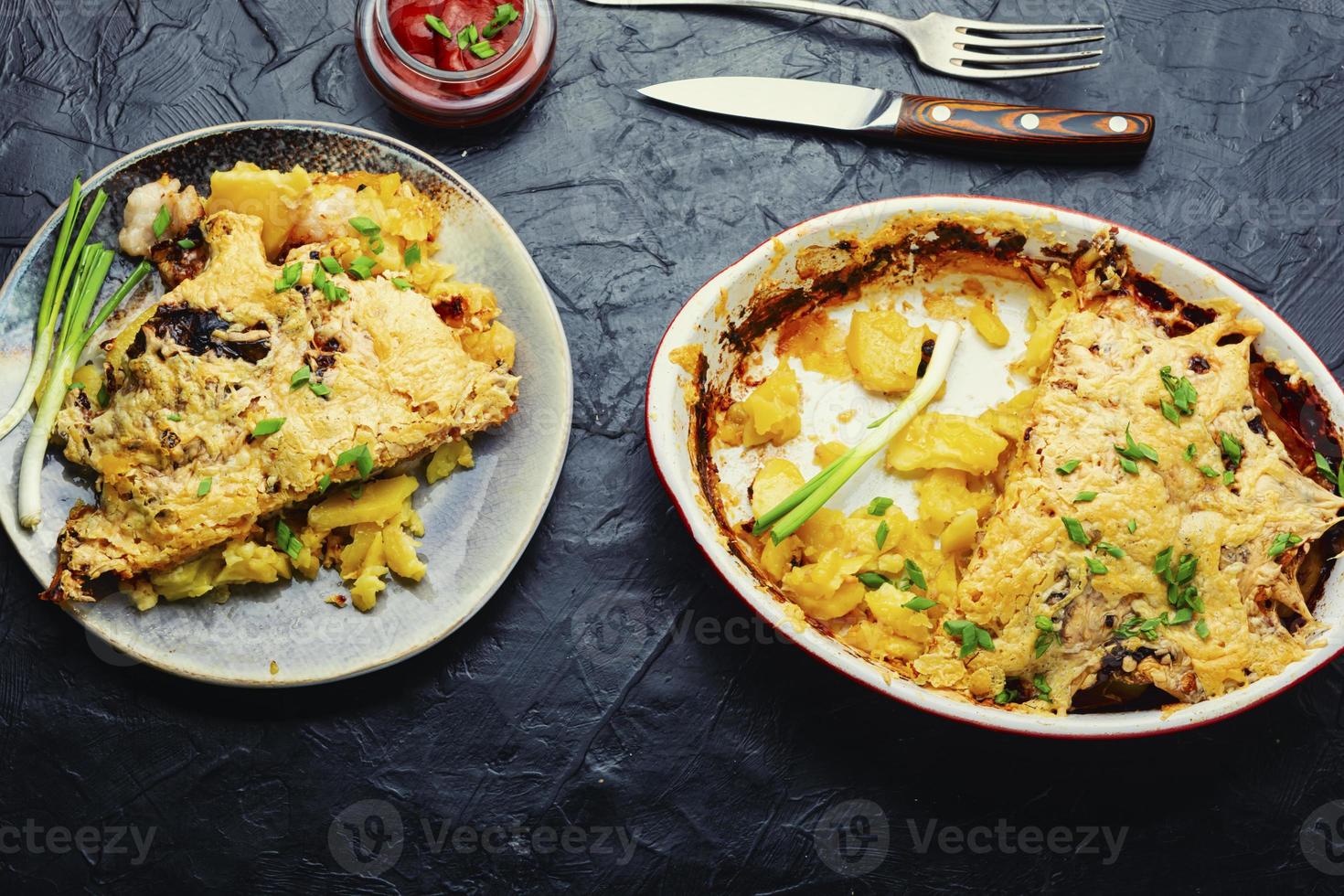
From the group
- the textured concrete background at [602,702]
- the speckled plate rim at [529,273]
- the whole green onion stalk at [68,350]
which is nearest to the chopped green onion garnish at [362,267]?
the speckled plate rim at [529,273]

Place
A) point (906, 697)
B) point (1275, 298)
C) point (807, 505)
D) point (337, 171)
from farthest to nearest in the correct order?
point (1275, 298)
point (337, 171)
point (807, 505)
point (906, 697)

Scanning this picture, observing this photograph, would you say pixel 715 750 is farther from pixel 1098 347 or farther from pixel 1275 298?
pixel 1275 298

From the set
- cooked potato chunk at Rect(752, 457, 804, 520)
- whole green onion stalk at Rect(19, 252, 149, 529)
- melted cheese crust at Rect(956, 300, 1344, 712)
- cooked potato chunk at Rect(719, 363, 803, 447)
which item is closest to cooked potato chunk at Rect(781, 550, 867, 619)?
cooked potato chunk at Rect(752, 457, 804, 520)

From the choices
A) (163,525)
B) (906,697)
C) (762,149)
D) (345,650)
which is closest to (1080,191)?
(762,149)

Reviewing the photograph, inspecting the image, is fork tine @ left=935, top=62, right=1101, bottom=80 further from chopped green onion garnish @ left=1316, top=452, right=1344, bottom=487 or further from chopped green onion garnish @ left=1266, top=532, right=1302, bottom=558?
chopped green onion garnish @ left=1266, top=532, right=1302, bottom=558

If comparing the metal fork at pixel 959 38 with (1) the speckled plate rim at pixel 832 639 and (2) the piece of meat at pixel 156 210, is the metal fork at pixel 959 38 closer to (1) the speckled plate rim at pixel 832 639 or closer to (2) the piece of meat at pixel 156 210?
(1) the speckled plate rim at pixel 832 639

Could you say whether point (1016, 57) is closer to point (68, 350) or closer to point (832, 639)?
point (832, 639)
